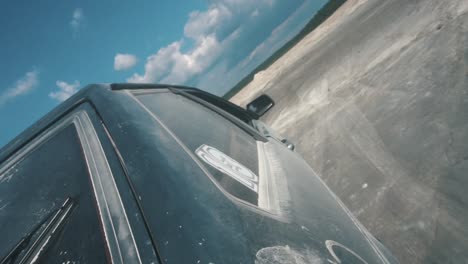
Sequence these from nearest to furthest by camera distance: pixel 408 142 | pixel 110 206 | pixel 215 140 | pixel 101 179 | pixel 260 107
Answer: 1. pixel 110 206
2. pixel 101 179
3. pixel 215 140
4. pixel 260 107
5. pixel 408 142

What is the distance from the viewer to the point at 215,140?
195 centimetres

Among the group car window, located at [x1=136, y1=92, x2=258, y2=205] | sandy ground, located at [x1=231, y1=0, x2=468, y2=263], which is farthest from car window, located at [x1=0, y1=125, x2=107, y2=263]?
sandy ground, located at [x1=231, y1=0, x2=468, y2=263]

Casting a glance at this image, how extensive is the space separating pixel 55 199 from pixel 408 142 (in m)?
4.25

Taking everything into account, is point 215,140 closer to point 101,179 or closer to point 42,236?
point 101,179

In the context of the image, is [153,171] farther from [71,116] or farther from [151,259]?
Answer: [71,116]

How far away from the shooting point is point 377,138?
14.9ft

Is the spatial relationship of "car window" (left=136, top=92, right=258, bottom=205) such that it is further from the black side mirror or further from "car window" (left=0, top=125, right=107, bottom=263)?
the black side mirror

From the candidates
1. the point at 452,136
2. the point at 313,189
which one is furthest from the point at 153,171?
the point at 452,136

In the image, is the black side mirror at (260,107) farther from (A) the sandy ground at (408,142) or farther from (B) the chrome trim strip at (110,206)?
(B) the chrome trim strip at (110,206)

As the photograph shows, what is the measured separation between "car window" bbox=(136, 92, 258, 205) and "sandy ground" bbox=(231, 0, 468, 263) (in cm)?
172

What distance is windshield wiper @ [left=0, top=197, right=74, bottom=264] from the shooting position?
0.90 metres

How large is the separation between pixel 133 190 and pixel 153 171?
0.12m

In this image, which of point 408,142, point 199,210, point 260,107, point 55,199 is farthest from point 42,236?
point 408,142

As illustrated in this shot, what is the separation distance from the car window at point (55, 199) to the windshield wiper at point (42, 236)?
12mm
